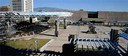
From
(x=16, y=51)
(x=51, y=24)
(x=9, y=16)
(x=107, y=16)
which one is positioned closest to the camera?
(x=16, y=51)

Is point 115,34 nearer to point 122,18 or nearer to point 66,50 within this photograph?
point 66,50

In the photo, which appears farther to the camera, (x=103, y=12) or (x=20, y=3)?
(x=20, y=3)

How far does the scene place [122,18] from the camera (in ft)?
197

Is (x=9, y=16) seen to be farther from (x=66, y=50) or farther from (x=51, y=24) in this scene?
(x=66, y=50)

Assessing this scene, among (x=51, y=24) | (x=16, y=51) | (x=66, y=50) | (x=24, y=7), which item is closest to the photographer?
(x=66, y=50)

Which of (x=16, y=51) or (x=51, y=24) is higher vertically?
(x=16, y=51)

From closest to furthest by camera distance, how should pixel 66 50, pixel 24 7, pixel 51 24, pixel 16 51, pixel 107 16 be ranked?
pixel 66 50 < pixel 16 51 < pixel 51 24 < pixel 107 16 < pixel 24 7

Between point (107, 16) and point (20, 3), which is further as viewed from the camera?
point (20, 3)

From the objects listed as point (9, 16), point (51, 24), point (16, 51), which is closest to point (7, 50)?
point (16, 51)

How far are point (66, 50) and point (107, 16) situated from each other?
2177 inches

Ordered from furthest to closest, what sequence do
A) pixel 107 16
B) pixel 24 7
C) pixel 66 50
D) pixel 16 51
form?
pixel 24 7 < pixel 107 16 < pixel 16 51 < pixel 66 50

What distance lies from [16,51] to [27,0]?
446 ft

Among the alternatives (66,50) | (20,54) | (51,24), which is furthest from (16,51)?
(51,24)

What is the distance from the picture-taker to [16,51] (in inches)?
247
